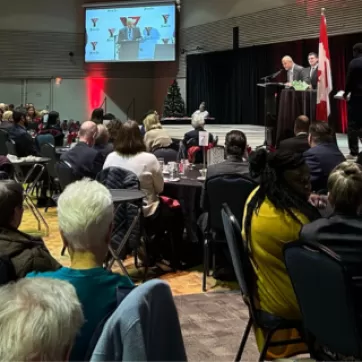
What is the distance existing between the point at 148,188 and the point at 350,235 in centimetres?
285

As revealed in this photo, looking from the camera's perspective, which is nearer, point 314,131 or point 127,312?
point 127,312

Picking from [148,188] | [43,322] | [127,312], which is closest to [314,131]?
[148,188]

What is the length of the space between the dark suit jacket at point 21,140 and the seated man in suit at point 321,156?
4.45 m

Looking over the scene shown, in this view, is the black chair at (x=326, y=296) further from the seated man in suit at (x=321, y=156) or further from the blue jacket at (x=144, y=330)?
the seated man in suit at (x=321, y=156)

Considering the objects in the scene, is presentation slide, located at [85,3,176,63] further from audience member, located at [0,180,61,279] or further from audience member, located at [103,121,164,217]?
audience member, located at [0,180,61,279]

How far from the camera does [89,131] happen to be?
20.0 feet

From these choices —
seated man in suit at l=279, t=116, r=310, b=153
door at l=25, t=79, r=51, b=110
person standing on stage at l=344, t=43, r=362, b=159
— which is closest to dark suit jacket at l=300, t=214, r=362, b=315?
seated man in suit at l=279, t=116, r=310, b=153

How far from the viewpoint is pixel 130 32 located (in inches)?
662

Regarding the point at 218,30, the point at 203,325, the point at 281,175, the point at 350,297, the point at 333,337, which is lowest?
the point at 203,325

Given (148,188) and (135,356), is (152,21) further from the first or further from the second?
(135,356)

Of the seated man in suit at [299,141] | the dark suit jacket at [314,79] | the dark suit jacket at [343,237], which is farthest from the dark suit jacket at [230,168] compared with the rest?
the dark suit jacket at [314,79]

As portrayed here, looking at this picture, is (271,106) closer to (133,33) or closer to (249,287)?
(133,33)

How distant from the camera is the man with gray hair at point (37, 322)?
1.08 meters

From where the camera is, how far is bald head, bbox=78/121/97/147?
6.09m
